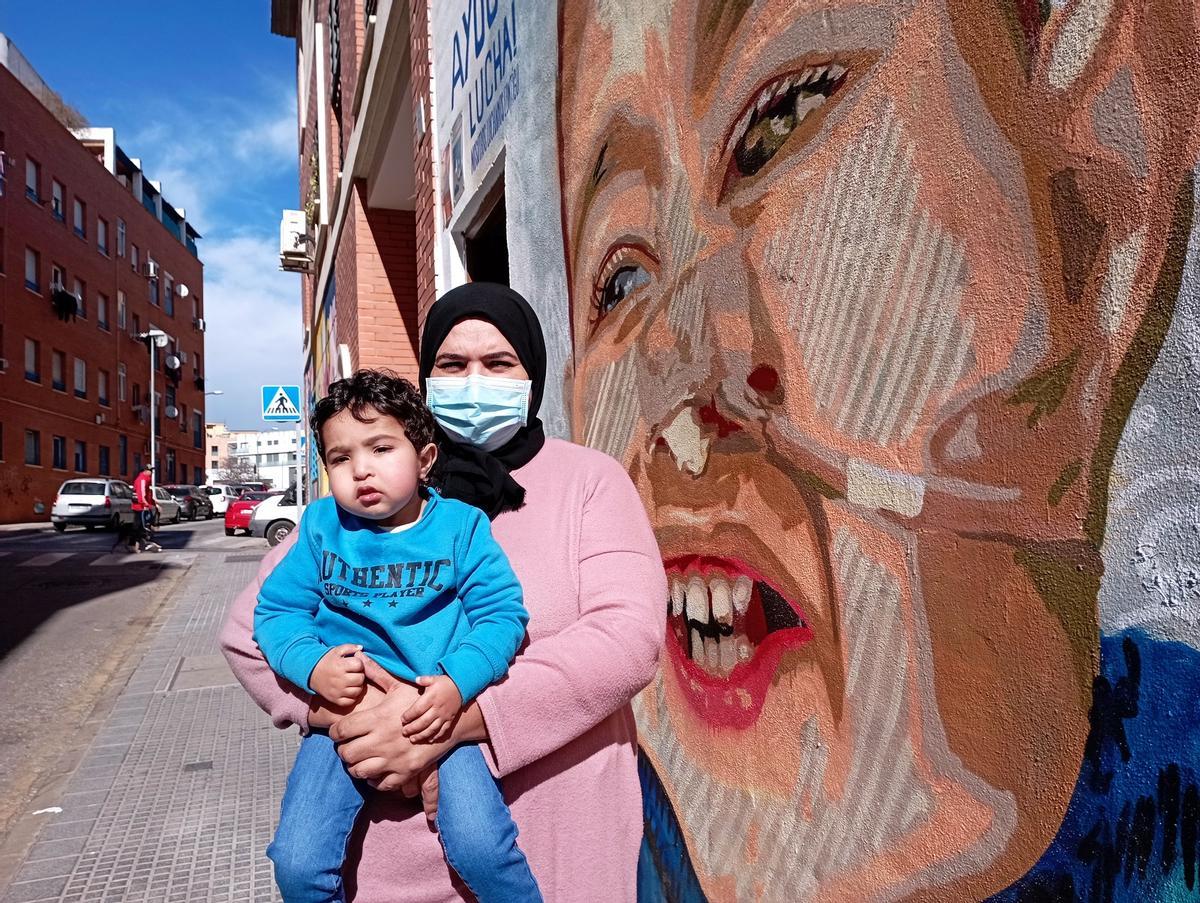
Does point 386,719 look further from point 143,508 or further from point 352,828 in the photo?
point 143,508

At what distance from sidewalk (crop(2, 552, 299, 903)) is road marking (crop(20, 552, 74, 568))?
9.84 metres

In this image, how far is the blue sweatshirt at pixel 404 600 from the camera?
1.42 meters

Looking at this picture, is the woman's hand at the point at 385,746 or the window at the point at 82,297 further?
the window at the point at 82,297

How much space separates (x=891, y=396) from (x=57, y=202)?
42693 mm

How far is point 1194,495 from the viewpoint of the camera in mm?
951

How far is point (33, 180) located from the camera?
33375 millimetres

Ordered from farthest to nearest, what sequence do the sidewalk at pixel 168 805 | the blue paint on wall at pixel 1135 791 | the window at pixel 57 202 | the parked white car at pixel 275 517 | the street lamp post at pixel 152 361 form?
the street lamp post at pixel 152 361 < the window at pixel 57 202 < the parked white car at pixel 275 517 < the sidewalk at pixel 168 805 < the blue paint on wall at pixel 1135 791

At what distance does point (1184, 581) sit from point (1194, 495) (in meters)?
0.10

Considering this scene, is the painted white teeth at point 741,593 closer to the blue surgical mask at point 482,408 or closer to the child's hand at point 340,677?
the blue surgical mask at point 482,408

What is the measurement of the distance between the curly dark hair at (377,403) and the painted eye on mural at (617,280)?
3.78 ft

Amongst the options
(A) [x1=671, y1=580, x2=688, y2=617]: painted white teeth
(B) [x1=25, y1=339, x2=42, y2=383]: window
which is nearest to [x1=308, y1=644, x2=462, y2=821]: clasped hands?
(A) [x1=671, y1=580, x2=688, y2=617]: painted white teeth

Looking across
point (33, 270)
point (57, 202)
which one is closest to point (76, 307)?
point (33, 270)

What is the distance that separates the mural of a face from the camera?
1.09 meters

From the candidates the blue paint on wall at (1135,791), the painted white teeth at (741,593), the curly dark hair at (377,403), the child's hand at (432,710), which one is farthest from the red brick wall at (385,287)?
the blue paint on wall at (1135,791)
